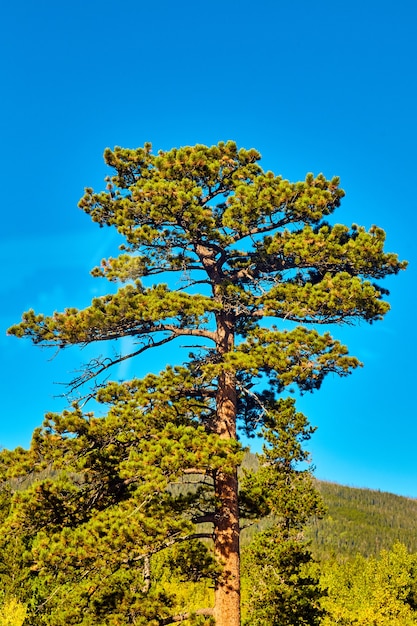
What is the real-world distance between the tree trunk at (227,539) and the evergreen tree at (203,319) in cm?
3

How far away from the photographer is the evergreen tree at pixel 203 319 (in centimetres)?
1065

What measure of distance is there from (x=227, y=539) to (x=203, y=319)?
463cm

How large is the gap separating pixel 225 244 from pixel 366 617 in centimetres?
3194

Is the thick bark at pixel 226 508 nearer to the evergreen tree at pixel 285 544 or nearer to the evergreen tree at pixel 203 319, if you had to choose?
the evergreen tree at pixel 203 319

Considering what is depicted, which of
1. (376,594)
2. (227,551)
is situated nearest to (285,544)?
(227,551)

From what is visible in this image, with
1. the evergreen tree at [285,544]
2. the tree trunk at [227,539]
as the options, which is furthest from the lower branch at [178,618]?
the evergreen tree at [285,544]

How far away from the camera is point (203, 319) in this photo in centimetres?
1299

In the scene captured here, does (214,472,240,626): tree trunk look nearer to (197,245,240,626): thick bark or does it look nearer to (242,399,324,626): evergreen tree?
(197,245,240,626): thick bark

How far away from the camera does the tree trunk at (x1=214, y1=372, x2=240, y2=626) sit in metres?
10.9

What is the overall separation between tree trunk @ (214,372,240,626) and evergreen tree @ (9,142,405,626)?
25mm

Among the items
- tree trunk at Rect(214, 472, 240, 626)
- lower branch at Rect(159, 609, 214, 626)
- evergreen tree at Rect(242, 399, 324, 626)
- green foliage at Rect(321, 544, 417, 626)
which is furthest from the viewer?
green foliage at Rect(321, 544, 417, 626)

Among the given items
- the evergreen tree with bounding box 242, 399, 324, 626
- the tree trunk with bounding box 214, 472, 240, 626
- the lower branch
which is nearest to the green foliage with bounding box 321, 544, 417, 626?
the evergreen tree with bounding box 242, 399, 324, 626

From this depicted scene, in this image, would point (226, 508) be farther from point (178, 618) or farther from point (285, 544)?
point (285, 544)

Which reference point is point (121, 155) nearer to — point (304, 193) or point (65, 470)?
point (304, 193)
